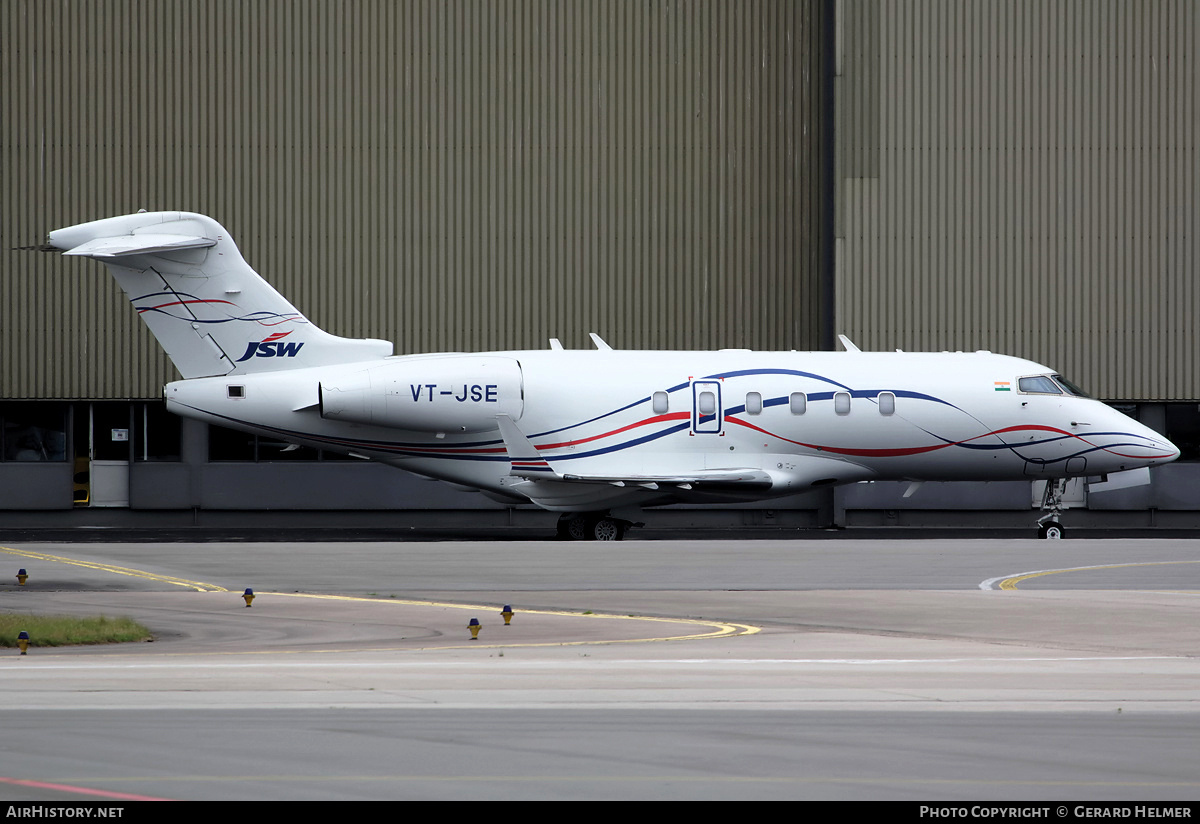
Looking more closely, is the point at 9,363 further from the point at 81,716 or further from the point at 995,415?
the point at 81,716

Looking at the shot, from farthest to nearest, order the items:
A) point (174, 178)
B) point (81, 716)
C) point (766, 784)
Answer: point (174, 178)
point (81, 716)
point (766, 784)

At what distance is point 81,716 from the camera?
909cm

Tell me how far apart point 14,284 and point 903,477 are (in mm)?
22305

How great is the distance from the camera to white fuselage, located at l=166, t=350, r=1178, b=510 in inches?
1132

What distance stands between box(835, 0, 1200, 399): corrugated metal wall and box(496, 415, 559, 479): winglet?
34.8ft

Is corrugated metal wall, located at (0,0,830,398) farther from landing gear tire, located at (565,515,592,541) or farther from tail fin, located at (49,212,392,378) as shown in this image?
landing gear tire, located at (565,515,592,541)

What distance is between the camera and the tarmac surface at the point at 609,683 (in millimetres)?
7359

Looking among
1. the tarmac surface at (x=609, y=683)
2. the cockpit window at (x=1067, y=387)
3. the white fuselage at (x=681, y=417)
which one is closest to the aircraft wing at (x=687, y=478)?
the white fuselage at (x=681, y=417)

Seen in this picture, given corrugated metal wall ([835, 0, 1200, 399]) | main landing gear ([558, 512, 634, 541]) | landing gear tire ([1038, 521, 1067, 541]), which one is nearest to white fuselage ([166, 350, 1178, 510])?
main landing gear ([558, 512, 634, 541])

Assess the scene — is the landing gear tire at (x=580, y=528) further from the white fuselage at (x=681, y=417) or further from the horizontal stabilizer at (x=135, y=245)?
the horizontal stabilizer at (x=135, y=245)

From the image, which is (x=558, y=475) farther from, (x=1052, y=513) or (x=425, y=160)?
(x=425, y=160)

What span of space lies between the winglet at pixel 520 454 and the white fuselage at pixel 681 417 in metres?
0.19

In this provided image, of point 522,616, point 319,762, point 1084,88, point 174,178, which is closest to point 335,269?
point 174,178

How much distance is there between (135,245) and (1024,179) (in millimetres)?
21438
